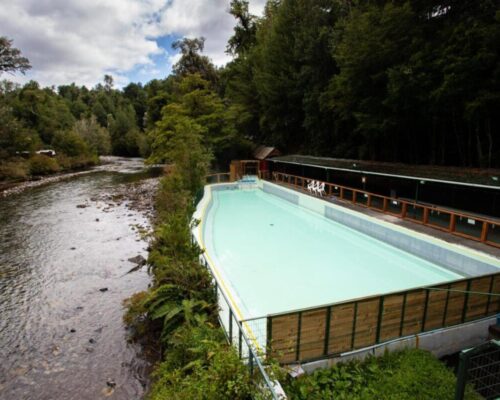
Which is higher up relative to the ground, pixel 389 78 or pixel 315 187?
pixel 389 78

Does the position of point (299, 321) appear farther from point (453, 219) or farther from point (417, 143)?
point (417, 143)

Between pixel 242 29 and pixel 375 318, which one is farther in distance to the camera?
pixel 242 29

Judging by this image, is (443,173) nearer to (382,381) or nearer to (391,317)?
(391,317)

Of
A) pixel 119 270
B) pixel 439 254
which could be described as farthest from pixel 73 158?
pixel 439 254

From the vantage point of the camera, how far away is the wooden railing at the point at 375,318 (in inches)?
184

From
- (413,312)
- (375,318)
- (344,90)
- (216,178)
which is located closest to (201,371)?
(375,318)

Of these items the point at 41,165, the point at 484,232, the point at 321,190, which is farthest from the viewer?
the point at 41,165

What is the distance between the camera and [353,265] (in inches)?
386

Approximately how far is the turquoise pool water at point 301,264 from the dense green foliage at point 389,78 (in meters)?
6.54

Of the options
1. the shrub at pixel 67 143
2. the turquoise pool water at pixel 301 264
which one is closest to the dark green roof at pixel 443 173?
the turquoise pool water at pixel 301 264

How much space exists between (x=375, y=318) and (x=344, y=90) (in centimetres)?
1486

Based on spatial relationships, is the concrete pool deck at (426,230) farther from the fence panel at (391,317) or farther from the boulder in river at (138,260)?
the boulder in river at (138,260)

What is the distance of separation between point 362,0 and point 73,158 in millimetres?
36380

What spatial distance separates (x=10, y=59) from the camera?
3469 centimetres
